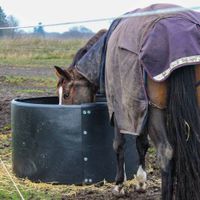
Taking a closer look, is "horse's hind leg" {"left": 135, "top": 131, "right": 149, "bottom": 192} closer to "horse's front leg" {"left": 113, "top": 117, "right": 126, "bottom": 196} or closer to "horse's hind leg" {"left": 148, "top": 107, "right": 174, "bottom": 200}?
"horse's front leg" {"left": 113, "top": 117, "right": 126, "bottom": 196}

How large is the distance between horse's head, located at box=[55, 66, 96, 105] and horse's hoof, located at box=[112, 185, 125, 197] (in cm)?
112

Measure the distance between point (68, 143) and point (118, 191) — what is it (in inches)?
30.4

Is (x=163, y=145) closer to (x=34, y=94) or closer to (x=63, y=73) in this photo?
(x=63, y=73)

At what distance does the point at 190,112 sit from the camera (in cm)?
429

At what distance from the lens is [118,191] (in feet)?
17.8

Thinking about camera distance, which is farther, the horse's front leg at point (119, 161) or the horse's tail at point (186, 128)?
the horse's front leg at point (119, 161)

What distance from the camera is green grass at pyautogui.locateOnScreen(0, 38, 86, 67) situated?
26000 mm

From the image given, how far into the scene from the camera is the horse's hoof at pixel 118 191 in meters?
5.38

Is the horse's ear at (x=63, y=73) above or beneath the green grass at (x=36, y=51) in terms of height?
above

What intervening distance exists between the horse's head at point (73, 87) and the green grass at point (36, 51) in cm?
1796

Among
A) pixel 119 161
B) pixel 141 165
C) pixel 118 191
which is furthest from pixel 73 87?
pixel 118 191

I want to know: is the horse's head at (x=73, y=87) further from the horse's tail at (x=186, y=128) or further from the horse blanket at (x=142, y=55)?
the horse's tail at (x=186, y=128)

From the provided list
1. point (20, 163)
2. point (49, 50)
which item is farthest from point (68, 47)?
point (20, 163)

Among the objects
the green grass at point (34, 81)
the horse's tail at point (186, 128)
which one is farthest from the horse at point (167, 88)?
the green grass at point (34, 81)
